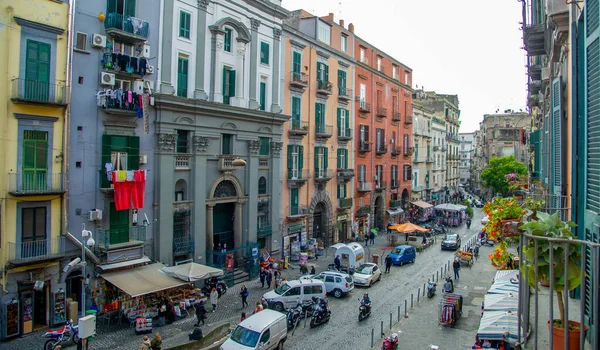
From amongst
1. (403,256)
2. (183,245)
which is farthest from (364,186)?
(183,245)

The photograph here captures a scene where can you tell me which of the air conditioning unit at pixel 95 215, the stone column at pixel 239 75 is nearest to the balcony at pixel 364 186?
the stone column at pixel 239 75

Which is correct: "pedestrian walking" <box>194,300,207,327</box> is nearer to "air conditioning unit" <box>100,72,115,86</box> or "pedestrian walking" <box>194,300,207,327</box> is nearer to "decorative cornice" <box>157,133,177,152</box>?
"decorative cornice" <box>157,133,177,152</box>

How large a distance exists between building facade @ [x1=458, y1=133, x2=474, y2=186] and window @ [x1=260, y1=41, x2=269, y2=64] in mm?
101179

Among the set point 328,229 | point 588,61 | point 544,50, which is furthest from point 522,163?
point 588,61

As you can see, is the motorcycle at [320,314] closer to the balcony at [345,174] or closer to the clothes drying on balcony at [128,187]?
the clothes drying on balcony at [128,187]

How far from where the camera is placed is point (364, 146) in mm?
44125

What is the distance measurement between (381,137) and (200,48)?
1073 inches

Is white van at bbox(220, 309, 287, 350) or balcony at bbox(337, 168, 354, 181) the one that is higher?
balcony at bbox(337, 168, 354, 181)

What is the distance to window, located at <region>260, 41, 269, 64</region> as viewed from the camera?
99.1 feet

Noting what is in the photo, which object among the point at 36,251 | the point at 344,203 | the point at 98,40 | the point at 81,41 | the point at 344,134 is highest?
the point at 98,40

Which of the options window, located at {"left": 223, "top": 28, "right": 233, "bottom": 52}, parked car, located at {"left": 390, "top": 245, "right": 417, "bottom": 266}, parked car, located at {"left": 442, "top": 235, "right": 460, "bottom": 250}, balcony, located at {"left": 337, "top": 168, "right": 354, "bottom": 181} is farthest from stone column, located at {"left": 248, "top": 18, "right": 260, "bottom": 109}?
parked car, located at {"left": 442, "top": 235, "right": 460, "bottom": 250}

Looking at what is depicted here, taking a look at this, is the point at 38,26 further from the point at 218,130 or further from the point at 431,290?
the point at 431,290

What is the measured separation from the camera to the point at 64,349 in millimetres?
16891

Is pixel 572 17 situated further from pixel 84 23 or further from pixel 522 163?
pixel 522 163
